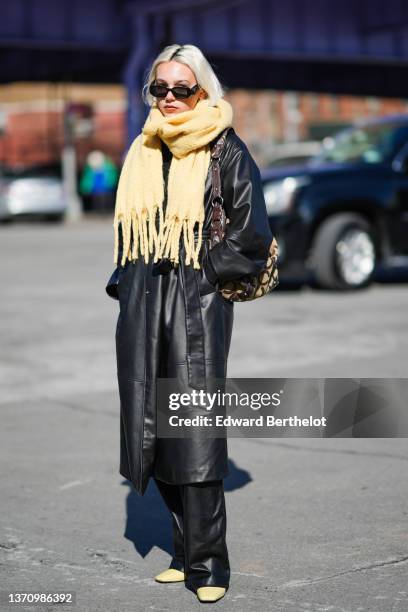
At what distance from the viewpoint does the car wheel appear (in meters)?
13.2

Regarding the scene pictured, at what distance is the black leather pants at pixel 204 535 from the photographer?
4.02 meters

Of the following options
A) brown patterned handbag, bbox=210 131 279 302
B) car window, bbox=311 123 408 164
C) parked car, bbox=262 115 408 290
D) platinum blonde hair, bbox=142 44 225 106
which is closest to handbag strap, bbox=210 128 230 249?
brown patterned handbag, bbox=210 131 279 302

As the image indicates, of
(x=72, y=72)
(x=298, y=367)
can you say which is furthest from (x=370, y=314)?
(x=72, y=72)

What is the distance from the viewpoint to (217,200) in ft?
13.3

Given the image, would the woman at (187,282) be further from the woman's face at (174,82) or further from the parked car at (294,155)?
the parked car at (294,155)

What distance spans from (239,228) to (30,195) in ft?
93.7

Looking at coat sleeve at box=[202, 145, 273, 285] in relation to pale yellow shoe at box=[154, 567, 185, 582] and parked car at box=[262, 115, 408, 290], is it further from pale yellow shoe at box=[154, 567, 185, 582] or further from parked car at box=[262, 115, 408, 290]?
parked car at box=[262, 115, 408, 290]

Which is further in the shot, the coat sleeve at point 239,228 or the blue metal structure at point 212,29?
the blue metal structure at point 212,29

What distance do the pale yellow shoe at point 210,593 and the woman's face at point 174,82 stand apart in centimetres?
166

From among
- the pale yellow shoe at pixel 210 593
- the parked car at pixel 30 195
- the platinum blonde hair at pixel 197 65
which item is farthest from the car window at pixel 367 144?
the parked car at pixel 30 195

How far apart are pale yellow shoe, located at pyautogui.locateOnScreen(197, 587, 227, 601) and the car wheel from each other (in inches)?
369

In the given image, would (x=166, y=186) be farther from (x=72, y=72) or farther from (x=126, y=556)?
(x=72, y=72)

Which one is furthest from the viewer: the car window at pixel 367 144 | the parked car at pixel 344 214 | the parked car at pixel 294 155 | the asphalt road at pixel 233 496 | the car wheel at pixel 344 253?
the parked car at pixel 294 155

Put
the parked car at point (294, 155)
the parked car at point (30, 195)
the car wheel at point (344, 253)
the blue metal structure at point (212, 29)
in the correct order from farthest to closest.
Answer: the parked car at point (30, 195)
the blue metal structure at point (212, 29)
the parked car at point (294, 155)
the car wheel at point (344, 253)
